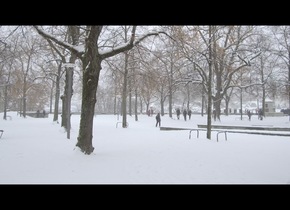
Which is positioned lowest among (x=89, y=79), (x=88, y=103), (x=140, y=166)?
(x=140, y=166)

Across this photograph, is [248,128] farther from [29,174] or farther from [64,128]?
[29,174]

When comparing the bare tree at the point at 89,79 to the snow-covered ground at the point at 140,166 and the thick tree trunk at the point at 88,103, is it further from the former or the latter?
→ the snow-covered ground at the point at 140,166

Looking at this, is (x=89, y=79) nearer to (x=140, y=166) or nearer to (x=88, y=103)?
(x=88, y=103)

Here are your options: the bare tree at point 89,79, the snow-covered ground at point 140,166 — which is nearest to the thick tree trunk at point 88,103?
the bare tree at point 89,79

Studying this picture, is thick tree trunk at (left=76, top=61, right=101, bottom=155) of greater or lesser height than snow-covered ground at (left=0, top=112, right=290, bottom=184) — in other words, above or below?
above

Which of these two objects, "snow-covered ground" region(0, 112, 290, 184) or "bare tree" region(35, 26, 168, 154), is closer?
"snow-covered ground" region(0, 112, 290, 184)

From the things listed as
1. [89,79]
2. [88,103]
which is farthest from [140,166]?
[89,79]

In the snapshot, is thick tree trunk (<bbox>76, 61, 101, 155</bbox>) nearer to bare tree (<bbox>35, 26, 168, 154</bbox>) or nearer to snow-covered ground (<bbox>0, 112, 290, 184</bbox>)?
bare tree (<bbox>35, 26, 168, 154</bbox>)

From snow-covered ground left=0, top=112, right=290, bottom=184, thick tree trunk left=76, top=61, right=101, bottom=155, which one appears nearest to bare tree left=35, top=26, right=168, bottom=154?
thick tree trunk left=76, top=61, right=101, bottom=155

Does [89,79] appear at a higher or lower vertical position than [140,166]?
higher
